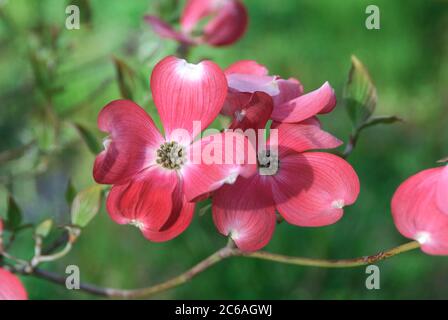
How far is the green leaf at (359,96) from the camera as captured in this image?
0.57 meters

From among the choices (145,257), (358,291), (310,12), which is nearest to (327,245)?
(358,291)

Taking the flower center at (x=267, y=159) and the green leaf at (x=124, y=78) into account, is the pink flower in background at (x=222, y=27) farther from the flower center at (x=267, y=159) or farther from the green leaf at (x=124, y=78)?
the flower center at (x=267, y=159)

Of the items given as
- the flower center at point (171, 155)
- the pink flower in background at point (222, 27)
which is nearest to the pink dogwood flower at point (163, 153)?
the flower center at point (171, 155)

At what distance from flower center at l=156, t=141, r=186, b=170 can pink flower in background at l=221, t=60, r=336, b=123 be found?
4 cm

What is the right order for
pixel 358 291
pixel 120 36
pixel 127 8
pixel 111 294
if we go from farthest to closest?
pixel 127 8
pixel 120 36
pixel 358 291
pixel 111 294

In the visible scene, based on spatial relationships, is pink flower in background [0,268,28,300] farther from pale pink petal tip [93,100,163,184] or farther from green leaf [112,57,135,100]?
green leaf [112,57,135,100]

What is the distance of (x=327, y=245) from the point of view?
3.89 feet

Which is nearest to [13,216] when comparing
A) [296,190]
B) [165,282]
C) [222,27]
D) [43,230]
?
[43,230]

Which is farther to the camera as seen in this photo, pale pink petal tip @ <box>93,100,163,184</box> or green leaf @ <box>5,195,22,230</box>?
green leaf @ <box>5,195,22,230</box>

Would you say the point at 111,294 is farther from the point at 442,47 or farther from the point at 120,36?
the point at 442,47

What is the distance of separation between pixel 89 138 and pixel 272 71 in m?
0.92

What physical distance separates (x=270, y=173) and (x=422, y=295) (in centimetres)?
79

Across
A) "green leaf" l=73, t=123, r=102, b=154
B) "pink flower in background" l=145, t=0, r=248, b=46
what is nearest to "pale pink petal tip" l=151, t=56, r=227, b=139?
"green leaf" l=73, t=123, r=102, b=154

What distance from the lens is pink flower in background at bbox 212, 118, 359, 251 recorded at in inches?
18.4
